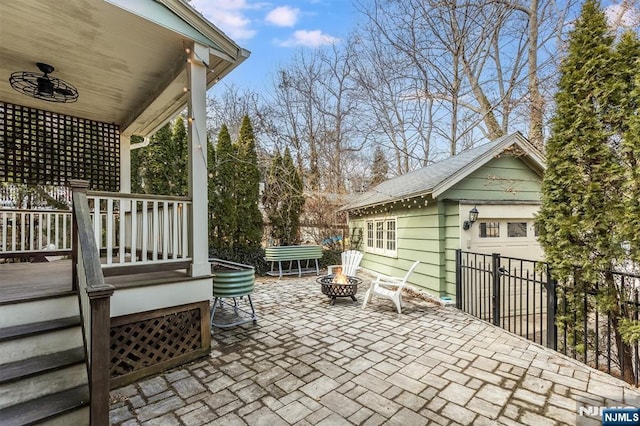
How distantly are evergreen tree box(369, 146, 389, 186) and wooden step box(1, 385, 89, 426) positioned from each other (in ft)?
42.1

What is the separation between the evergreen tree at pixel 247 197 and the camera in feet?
29.2

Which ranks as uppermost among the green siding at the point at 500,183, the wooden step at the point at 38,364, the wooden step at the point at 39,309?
the green siding at the point at 500,183

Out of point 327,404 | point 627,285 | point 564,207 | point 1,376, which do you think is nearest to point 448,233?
point 564,207

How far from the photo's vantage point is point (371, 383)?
2.69 meters

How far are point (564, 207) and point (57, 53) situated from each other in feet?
20.2

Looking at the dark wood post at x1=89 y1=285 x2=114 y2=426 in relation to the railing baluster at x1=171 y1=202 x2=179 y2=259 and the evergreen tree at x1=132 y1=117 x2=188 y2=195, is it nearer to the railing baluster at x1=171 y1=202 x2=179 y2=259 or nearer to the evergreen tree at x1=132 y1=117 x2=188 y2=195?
the railing baluster at x1=171 y1=202 x2=179 y2=259

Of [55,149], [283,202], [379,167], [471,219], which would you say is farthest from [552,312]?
[379,167]

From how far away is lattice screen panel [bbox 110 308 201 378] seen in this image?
2.74 m

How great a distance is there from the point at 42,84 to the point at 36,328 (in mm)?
2935

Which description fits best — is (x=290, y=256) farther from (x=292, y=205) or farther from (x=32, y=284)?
(x=32, y=284)

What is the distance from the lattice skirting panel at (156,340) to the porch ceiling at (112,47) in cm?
279

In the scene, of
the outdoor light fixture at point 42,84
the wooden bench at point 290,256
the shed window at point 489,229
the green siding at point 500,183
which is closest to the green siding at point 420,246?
the green siding at point 500,183

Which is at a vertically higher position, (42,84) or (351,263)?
(42,84)

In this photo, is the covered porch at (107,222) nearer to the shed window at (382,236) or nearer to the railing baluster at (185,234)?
the railing baluster at (185,234)
